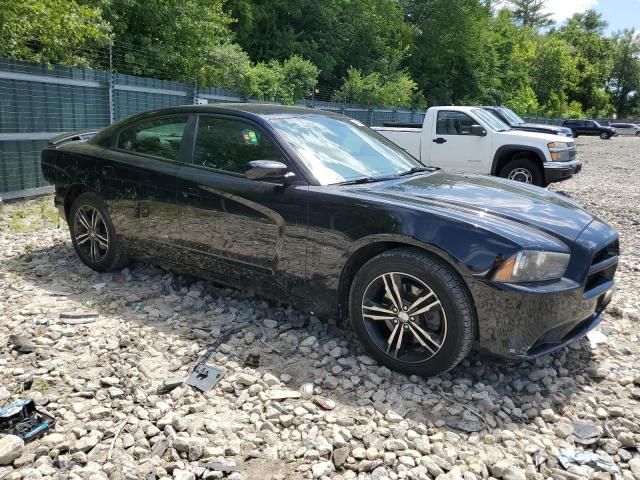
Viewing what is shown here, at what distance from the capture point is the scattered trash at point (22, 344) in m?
3.51

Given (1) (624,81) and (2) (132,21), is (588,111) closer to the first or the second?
(1) (624,81)

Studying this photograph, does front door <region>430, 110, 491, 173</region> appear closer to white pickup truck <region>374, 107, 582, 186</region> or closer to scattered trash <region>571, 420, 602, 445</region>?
white pickup truck <region>374, 107, 582, 186</region>

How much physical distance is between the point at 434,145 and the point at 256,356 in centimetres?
835

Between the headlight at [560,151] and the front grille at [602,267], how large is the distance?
269 inches

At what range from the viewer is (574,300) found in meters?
3.03

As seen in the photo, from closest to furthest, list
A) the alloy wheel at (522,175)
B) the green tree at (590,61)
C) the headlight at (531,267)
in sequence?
the headlight at (531,267) < the alloy wheel at (522,175) < the green tree at (590,61)

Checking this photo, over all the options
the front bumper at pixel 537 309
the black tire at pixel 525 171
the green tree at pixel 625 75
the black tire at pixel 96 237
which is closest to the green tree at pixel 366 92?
the black tire at pixel 525 171

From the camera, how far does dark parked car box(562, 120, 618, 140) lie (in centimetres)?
4534

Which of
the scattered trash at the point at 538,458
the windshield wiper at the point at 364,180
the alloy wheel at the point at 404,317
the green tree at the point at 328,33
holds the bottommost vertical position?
the scattered trash at the point at 538,458

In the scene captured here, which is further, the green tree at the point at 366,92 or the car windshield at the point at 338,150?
→ the green tree at the point at 366,92

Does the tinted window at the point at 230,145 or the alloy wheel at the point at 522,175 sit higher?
the tinted window at the point at 230,145

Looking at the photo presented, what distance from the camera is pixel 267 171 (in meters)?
3.52

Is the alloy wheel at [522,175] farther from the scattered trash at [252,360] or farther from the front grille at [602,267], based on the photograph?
the scattered trash at [252,360]

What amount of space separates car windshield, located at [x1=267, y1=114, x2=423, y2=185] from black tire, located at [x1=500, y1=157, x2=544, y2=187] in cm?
633
